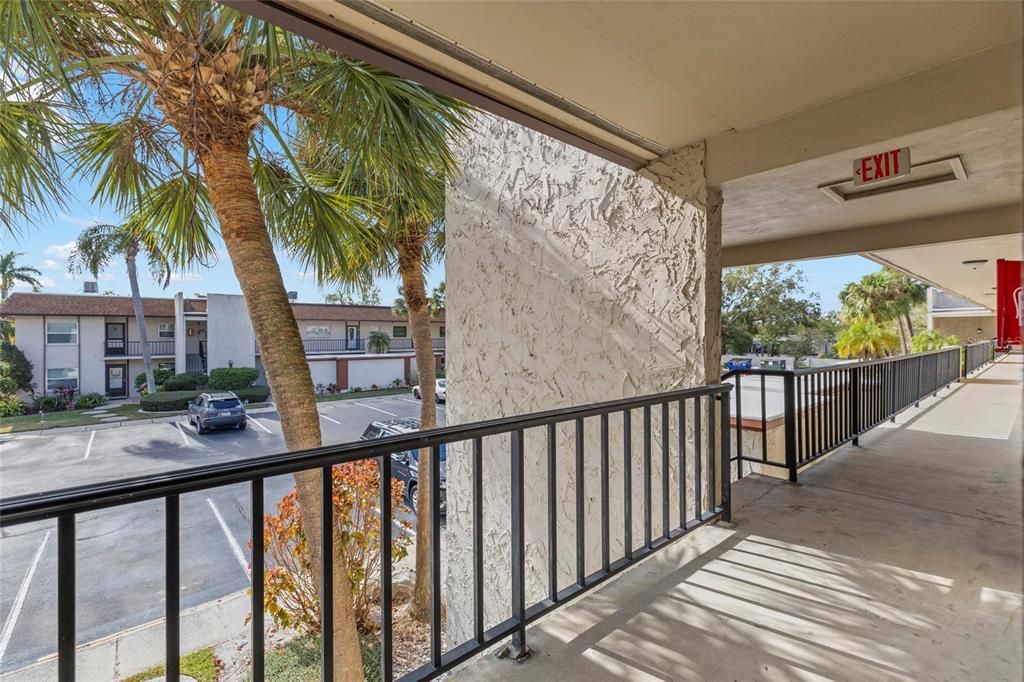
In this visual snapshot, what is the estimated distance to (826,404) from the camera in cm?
380

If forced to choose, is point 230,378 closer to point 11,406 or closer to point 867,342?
point 11,406

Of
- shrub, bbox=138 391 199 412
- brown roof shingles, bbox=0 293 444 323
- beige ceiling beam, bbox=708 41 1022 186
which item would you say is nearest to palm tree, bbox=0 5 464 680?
beige ceiling beam, bbox=708 41 1022 186

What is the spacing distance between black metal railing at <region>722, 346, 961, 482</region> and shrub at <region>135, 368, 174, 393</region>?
63.4ft

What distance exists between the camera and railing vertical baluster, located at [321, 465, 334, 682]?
3.65 ft

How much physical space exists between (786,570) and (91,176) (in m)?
5.36

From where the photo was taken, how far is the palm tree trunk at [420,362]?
5465 millimetres

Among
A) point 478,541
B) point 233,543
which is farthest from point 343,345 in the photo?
point 478,541

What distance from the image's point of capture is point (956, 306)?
1683 cm

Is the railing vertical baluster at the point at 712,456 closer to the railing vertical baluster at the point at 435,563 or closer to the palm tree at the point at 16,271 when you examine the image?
the railing vertical baluster at the point at 435,563

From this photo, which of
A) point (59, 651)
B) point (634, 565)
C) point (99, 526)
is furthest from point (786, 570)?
point (99, 526)

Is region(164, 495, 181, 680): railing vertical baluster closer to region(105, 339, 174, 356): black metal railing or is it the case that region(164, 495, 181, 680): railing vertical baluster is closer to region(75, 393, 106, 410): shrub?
region(75, 393, 106, 410): shrub

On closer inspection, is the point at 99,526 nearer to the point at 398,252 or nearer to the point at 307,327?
the point at 398,252

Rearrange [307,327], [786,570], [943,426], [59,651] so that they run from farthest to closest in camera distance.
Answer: [307,327]
[943,426]
[786,570]
[59,651]

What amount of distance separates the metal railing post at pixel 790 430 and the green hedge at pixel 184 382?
19.2 metres
